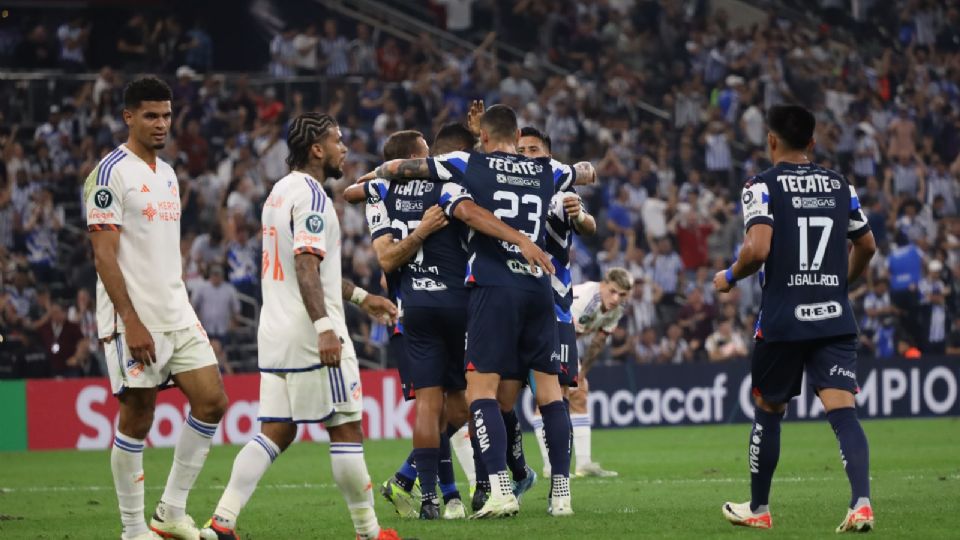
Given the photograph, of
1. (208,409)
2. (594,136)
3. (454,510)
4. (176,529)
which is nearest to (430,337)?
(454,510)

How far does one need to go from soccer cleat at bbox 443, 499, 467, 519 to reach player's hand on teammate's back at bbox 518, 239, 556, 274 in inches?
76.2

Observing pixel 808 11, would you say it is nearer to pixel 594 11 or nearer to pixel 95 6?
pixel 594 11

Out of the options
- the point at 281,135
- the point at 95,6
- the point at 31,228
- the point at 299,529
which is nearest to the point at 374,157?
the point at 281,135

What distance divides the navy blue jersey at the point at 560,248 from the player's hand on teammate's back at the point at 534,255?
3.48 ft

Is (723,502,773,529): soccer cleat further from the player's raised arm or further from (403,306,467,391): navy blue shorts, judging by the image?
(403,306,467,391): navy blue shorts

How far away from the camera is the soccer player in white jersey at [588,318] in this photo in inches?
591

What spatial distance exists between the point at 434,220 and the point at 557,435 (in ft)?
5.56

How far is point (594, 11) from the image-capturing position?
33.2 meters

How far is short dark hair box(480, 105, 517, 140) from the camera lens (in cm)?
1020

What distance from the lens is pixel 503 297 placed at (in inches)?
390

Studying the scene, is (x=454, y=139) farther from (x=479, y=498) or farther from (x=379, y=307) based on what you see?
(x=479, y=498)

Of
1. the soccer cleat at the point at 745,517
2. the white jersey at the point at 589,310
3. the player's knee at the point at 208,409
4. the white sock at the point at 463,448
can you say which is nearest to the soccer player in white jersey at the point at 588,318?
the white jersey at the point at 589,310

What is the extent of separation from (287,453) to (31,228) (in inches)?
297

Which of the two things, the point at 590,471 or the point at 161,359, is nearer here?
the point at 161,359
